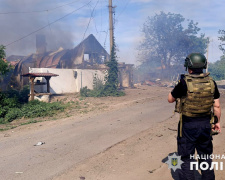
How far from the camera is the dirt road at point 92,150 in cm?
372

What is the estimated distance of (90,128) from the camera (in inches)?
273

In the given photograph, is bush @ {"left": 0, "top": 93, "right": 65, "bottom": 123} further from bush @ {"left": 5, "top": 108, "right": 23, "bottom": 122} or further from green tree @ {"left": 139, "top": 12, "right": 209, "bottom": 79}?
green tree @ {"left": 139, "top": 12, "right": 209, "bottom": 79}

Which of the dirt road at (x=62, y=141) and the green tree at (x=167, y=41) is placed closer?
the dirt road at (x=62, y=141)

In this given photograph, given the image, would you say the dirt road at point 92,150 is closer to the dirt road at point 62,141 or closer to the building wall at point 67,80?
the dirt road at point 62,141

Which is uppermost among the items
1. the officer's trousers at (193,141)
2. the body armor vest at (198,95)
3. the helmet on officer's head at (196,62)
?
the helmet on officer's head at (196,62)

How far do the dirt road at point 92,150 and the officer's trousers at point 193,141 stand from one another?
29.0 inches

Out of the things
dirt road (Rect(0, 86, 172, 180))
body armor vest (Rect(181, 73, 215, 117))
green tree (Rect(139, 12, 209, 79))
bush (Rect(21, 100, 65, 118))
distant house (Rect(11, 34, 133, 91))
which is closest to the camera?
body armor vest (Rect(181, 73, 215, 117))

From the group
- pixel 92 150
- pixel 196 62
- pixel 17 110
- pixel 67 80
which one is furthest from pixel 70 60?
pixel 196 62

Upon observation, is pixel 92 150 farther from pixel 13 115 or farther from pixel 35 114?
pixel 13 115

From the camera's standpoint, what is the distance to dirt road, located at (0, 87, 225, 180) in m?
3.72

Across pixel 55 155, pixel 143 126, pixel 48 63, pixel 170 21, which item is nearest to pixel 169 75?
pixel 170 21

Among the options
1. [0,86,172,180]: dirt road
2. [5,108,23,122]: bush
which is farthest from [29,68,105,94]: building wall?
[0,86,172,180]: dirt road

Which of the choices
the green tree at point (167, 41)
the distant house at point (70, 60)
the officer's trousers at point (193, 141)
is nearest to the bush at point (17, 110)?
the officer's trousers at point (193, 141)

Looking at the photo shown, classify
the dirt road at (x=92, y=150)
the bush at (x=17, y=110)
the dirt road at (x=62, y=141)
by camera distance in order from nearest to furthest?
the dirt road at (x=92, y=150)
the dirt road at (x=62, y=141)
the bush at (x=17, y=110)
